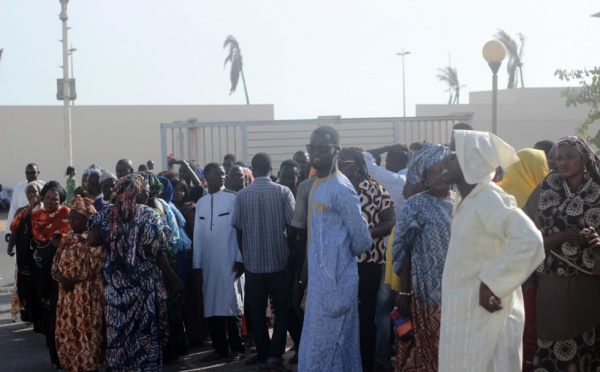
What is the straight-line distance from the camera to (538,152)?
6734mm

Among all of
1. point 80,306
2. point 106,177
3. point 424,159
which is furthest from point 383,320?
point 106,177

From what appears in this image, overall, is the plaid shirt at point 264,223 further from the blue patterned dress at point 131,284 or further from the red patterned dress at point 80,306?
the red patterned dress at point 80,306

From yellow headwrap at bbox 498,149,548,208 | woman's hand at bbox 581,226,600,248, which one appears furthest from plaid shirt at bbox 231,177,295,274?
woman's hand at bbox 581,226,600,248

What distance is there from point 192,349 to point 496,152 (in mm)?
5788

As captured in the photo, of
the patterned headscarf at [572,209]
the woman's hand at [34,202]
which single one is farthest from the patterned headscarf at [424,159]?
the woman's hand at [34,202]

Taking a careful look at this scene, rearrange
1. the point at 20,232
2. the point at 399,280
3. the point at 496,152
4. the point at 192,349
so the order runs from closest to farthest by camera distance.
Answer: the point at 496,152 < the point at 399,280 < the point at 192,349 < the point at 20,232

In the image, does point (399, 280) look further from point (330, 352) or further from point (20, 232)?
point (20, 232)

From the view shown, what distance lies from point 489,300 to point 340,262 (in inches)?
88.2

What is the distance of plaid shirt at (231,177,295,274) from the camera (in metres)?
8.11

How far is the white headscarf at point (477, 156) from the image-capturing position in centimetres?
473

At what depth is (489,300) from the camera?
4527mm

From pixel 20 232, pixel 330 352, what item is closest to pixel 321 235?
pixel 330 352

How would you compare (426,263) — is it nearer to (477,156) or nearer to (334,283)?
(334,283)

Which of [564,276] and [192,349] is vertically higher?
[564,276]
